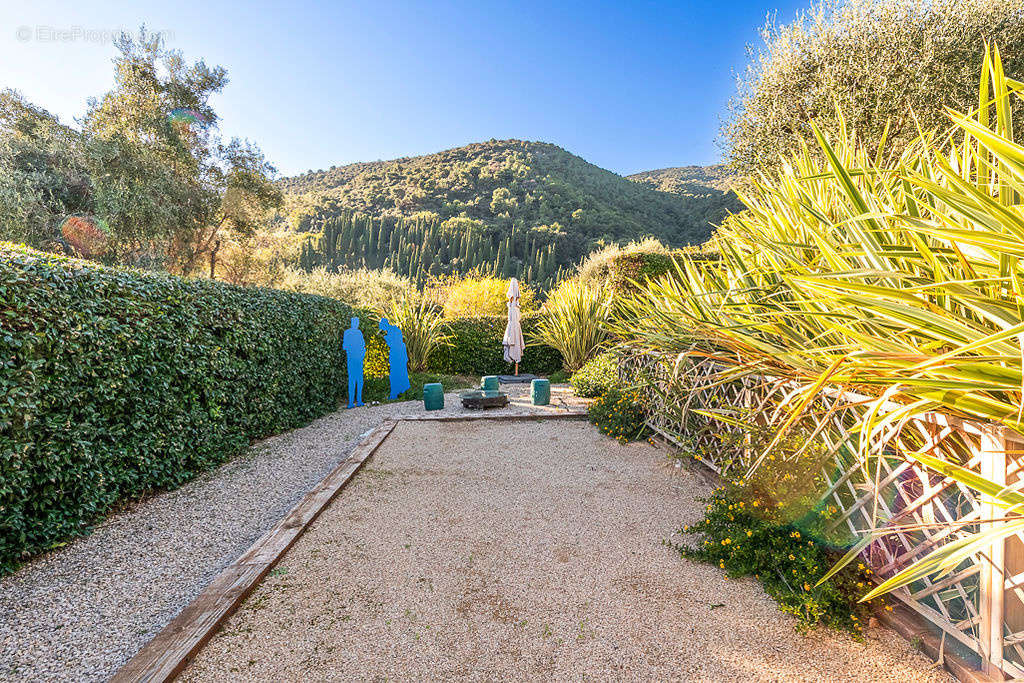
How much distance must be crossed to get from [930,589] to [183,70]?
65.8 ft

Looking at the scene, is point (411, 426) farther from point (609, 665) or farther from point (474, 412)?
point (609, 665)

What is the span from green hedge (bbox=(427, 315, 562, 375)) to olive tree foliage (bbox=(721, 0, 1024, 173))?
5.99 meters

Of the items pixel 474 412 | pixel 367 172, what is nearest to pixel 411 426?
pixel 474 412

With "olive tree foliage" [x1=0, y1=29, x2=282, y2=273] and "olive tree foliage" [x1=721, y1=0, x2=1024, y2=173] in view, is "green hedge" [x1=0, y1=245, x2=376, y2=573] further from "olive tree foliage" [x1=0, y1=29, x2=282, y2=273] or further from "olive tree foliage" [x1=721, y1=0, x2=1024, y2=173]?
"olive tree foliage" [x1=0, y1=29, x2=282, y2=273]

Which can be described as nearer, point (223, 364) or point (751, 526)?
point (751, 526)

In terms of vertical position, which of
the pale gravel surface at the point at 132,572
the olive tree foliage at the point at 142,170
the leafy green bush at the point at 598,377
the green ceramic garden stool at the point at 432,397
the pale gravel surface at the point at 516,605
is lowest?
the pale gravel surface at the point at 132,572

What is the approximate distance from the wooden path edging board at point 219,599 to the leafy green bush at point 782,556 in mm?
2408

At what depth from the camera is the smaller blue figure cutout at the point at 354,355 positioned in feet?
23.3

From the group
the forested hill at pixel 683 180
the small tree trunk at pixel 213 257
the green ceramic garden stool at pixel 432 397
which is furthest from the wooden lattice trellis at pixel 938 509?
the forested hill at pixel 683 180

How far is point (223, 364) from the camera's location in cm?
449

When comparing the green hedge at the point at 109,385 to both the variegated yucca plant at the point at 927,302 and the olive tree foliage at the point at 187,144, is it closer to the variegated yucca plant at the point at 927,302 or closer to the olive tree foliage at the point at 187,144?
the variegated yucca plant at the point at 927,302

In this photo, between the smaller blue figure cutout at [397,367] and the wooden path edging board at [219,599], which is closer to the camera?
the wooden path edging board at [219,599]

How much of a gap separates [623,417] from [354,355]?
439 cm

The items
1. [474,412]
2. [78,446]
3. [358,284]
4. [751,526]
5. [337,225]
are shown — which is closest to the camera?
[751,526]
